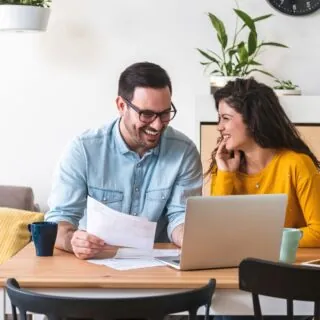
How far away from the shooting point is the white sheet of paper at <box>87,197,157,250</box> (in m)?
2.59

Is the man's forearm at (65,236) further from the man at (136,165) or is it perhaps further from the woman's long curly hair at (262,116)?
the woman's long curly hair at (262,116)

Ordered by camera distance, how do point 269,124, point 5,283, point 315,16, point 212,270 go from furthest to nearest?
point 315,16 < point 269,124 < point 212,270 < point 5,283

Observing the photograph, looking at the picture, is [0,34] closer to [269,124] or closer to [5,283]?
[269,124]

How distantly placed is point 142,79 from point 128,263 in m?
0.73

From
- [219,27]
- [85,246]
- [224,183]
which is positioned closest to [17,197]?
[219,27]

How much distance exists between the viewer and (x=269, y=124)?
3250 millimetres

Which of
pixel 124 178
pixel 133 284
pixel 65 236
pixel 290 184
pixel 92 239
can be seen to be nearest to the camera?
pixel 133 284

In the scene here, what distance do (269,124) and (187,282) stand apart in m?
1.08

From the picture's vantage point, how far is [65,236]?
2.83 metres

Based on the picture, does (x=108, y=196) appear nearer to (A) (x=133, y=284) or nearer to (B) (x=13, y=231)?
(A) (x=133, y=284)

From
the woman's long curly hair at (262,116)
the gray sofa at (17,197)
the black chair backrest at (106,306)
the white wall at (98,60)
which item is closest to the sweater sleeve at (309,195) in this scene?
the woman's long curly hair at (262,116)

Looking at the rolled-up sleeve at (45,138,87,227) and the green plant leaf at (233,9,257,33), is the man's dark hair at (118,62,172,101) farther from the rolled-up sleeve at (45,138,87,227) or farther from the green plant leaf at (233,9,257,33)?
the green plant leaf at (233,9,257,33)

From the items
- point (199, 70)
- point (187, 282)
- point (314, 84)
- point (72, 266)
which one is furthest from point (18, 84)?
point (187, 282)

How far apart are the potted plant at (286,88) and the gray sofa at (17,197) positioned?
137 centimetres
